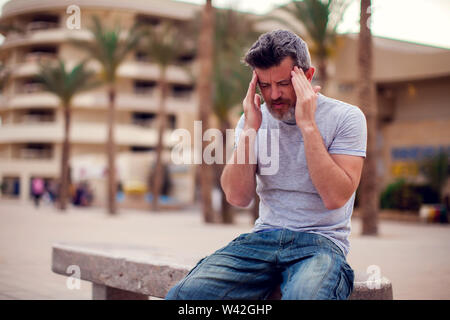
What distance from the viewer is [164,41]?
29.7 metres

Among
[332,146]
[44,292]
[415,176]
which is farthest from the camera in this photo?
[415,176]

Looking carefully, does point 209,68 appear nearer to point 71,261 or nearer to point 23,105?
point 71,261

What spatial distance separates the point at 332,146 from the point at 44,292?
3952mm

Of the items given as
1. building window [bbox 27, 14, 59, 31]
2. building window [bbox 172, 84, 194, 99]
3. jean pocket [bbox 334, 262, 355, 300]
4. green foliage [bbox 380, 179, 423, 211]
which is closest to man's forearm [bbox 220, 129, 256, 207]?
jean pocket [bbox 334, 262, 355, 300]

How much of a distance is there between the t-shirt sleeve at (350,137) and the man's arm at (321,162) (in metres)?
0.03

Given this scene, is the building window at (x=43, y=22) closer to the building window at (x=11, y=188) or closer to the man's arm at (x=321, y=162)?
the building window at (x=11, y=188)

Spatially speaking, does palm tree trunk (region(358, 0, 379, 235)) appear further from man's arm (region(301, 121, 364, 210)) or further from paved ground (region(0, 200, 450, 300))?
man's arm (region(301, 121, 364, 210))

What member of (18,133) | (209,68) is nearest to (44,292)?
(209,68)

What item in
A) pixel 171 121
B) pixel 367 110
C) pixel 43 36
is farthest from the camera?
pixel 171 121

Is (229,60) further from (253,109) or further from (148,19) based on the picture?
(148,19)

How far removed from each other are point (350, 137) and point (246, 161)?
0.50 m

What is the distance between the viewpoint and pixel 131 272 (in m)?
3.61

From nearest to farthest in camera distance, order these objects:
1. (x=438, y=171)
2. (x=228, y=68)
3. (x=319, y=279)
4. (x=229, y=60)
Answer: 1. (x=319, y=279)
2. (x=438, y=171)
3. (x=228, y=68)
4. (x=229, y=60)

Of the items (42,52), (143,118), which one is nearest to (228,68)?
(143,118)
